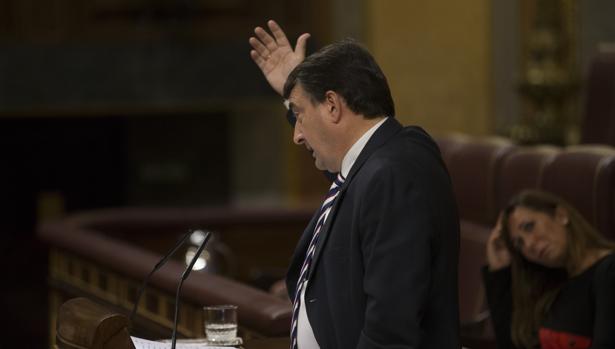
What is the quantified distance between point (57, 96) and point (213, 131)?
1.42m

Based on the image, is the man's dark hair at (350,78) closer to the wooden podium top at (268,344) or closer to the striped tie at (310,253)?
the striped tie at (310,253)

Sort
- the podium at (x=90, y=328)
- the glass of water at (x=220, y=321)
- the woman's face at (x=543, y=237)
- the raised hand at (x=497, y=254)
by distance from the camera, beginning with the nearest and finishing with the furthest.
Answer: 1. the podium at (x=90, y=328)
2. the glass of water at (x=220, y=321)
3. the woman's face at (x=543, y=237)
4. the raised hand at (x=497, y=254)

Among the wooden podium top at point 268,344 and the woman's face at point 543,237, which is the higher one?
the wooden podium top at point 268,344

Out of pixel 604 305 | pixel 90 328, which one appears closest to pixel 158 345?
pixel 90 328

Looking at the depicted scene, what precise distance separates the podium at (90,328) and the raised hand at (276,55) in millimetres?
684

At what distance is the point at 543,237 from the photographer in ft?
11.7

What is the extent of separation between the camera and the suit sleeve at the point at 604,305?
10.7 feet

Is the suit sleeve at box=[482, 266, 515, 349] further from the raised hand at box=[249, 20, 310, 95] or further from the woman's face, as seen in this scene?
the raised hand at box=[249, 20, 310, 95]

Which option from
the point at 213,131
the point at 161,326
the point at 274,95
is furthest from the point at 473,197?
the point at 213,131

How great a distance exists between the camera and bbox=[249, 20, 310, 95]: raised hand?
2.79 meters

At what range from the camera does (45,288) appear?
26.6ft

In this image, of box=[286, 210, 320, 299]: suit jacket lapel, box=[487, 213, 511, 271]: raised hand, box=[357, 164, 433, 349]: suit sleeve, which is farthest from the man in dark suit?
box=[487, 213, 511, 271]: raised hand

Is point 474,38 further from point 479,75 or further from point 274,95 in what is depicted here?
point 274,95

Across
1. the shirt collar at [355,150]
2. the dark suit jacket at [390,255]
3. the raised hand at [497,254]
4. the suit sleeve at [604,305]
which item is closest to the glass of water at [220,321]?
the dark suit jacket at [390,255]
